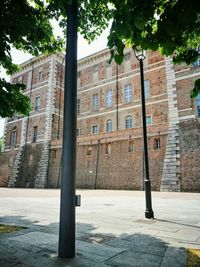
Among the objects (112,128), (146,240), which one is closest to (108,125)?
(112,128)

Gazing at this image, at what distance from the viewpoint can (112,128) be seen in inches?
1140

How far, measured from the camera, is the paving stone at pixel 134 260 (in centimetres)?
321

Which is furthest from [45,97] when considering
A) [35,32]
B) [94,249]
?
[94,249]

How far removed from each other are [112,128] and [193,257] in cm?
2561

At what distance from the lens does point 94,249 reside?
3.86 meters

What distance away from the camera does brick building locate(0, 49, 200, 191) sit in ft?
65.4

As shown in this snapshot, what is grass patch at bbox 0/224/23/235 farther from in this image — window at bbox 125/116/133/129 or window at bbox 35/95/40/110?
window at bbox 35/95/40/110

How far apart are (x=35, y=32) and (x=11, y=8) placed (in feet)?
5.06

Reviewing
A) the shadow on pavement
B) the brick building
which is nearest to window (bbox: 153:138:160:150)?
the brick building

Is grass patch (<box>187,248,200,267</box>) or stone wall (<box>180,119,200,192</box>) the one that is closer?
grass patch (<box>187,248,200,267</box>)

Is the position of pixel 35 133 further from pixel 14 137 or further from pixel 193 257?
pixel 193 257

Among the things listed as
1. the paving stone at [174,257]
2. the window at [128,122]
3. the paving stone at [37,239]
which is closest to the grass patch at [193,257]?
the paving stone at [174,257]

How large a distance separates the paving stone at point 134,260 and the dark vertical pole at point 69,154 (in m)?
0.67

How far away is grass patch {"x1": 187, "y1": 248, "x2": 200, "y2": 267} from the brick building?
15342mm
